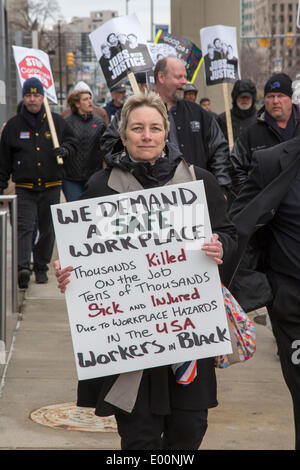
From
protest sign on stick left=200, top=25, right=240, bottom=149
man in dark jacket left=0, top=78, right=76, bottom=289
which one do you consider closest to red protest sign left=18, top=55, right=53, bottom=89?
man in dark jacket left=0, top=78, right=76, bottom=289

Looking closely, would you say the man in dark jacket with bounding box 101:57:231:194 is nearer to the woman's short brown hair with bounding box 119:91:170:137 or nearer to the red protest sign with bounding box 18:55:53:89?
the woman's short brown hair with bounding box 119:91:170:137

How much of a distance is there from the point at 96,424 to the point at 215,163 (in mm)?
2682

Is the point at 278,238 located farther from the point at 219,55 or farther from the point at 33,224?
the point at 219,55

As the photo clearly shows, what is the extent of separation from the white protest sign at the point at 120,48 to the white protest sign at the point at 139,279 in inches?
165

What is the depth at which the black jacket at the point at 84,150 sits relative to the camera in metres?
10.7

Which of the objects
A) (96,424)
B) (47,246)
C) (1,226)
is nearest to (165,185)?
(96,424)

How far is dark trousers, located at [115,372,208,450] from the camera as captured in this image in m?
3.92

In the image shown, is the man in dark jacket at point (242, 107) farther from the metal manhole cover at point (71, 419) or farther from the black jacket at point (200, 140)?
the metal manhole cover at point (71, 419)

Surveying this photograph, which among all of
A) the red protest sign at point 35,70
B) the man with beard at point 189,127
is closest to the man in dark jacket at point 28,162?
the red protest sign at point 35,70

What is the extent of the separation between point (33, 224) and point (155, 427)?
234 inches

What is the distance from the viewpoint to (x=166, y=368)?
13.0 ft

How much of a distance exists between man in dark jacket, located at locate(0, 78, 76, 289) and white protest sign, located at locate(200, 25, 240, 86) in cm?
226

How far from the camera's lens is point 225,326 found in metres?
3.97
